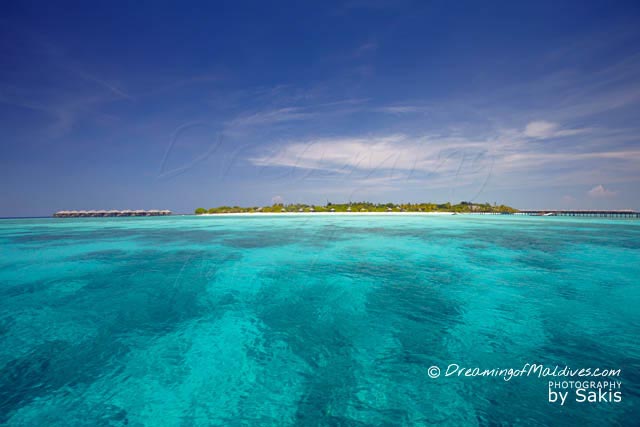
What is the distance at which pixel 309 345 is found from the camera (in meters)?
7.99

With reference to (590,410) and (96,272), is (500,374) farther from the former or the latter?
(96,272)

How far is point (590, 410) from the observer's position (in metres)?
5.36

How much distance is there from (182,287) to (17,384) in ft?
25.2

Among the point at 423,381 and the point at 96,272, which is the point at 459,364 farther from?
the point at 96,272

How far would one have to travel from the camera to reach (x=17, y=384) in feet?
20.5

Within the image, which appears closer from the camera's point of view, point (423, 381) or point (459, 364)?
point (423, 381)

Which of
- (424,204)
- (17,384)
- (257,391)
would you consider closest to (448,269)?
(257,391)

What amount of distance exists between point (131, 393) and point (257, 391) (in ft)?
8.99

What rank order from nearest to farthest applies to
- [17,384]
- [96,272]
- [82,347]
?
[17,384] < [82,347] < [96,272]

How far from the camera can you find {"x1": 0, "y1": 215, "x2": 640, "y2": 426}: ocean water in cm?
551

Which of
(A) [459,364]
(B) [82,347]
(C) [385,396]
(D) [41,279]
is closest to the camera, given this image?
(C) [385,396]

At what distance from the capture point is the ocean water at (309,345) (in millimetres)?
5512

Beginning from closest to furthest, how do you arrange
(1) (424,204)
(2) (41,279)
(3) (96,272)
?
(2) (41,279) → (3) (96,272) → (1) (424,204)

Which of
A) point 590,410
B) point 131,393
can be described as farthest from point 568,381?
point 131,393
